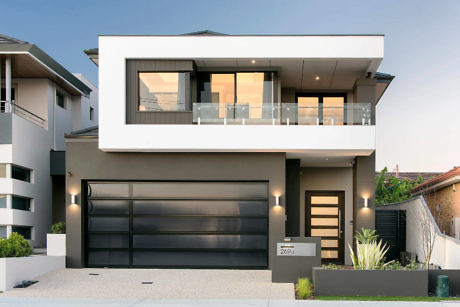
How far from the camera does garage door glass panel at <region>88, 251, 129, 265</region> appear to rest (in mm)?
15492

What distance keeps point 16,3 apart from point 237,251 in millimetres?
26551

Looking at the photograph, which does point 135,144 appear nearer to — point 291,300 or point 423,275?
point 291,300

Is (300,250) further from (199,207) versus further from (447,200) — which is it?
(447,200)

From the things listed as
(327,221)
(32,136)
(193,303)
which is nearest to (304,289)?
(193,303)

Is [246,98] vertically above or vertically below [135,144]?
above

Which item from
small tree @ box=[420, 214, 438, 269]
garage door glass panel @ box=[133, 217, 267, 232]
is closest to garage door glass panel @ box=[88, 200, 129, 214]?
garage door glass panel @ box=[133, 217, 267, 232]

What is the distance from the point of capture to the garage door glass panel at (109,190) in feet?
51.1

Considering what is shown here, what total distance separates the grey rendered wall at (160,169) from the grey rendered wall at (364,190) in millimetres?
2512

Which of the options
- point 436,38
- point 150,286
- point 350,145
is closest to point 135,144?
point 150,286

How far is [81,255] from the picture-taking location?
15250 mm

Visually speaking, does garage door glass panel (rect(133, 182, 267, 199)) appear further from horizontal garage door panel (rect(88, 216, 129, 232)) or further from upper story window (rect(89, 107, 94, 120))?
upper story window (rect(89, 107, 94, 120))

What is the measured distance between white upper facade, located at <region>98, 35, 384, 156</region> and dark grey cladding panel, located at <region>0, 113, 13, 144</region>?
3.37 meters

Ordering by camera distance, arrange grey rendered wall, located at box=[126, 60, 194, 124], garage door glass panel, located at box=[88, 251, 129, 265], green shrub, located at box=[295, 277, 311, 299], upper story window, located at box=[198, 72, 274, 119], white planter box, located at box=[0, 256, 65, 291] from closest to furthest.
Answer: green shrub, located at box=[295, 277, 311, 299], white planter box, located at box=[0, 256, 65, 291], grey rendered wall, located at box=[126, 60, 194, 124], garage door glass panel, located at box=[88, 251, 129, 265], upper story window, located at box=[198, 72, 274, 119]

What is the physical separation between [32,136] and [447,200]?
1601cm
